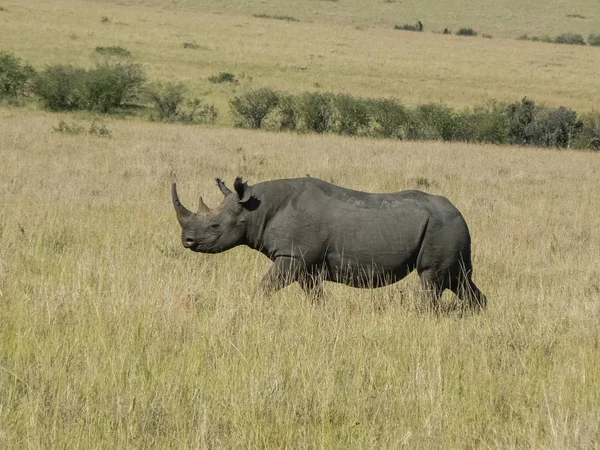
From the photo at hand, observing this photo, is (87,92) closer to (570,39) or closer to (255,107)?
(255,107)

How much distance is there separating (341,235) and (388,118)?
24527 mm

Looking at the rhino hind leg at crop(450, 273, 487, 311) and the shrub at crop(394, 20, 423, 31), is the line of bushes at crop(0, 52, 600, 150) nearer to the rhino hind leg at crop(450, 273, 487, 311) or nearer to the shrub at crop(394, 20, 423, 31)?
the rhino hind leg at crop(450, 273, 487, 311)

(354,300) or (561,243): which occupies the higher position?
(354,300)

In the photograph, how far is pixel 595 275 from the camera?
911 cm

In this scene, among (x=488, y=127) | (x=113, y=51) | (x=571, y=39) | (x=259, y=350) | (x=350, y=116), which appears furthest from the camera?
(x=571, y=39)

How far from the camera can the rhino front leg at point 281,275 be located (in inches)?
279

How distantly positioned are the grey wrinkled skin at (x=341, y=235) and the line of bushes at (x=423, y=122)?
→ 75.2 ft

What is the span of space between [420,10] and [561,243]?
105813 mm

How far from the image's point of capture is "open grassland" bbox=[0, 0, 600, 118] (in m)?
45.9

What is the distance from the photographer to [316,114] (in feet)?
104

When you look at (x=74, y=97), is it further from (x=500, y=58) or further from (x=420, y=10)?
(x=420, y=10)

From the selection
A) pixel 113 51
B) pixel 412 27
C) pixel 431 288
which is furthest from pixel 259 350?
pixel 412 27

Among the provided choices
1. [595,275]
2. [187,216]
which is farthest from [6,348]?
[595,275]

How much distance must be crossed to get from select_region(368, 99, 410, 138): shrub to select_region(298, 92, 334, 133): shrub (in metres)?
1.62
